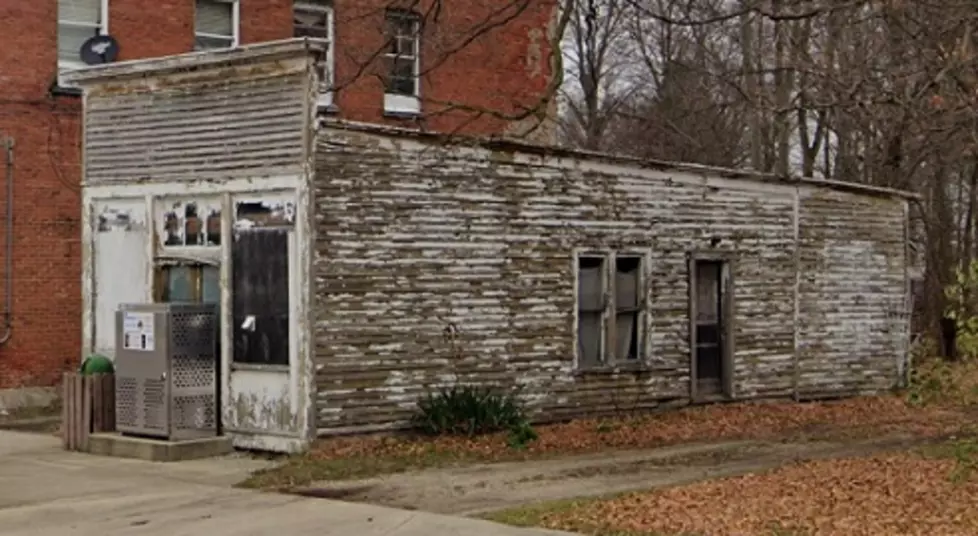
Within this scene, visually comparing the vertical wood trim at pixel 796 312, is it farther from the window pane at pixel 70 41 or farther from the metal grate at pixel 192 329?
the window pane at pixel 70 41

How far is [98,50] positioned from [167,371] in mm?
7832

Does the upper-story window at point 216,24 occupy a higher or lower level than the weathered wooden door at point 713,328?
higher

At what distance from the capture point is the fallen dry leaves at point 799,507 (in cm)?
1095

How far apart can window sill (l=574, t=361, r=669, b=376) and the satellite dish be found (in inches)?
353

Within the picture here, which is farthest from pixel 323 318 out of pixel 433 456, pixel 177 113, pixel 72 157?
pixel 72 157

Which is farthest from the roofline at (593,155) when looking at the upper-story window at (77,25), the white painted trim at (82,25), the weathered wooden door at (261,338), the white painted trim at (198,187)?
the upper-story window at (77,25)

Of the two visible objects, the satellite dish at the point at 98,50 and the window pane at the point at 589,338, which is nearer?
the window pane at the point at 589,338

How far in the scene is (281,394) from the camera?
1591cm

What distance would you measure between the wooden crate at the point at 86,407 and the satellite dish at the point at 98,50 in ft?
22.2

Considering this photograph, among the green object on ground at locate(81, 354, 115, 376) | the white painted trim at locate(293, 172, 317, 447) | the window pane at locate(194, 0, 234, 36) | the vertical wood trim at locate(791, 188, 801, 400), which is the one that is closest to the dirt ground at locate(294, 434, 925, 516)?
the white painted trim at locate(293, 172, 317, 447)

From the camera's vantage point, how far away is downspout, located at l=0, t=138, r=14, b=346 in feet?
69.2

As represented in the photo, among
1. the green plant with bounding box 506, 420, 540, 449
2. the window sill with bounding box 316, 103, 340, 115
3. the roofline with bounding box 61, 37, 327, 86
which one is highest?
the window sill with bounding box 316, 103, 340, 115

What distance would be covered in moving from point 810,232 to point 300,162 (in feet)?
30.9

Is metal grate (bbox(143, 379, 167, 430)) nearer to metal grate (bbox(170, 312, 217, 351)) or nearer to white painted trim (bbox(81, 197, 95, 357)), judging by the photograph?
metal grate (bbox(170, 312, 217, 351))
